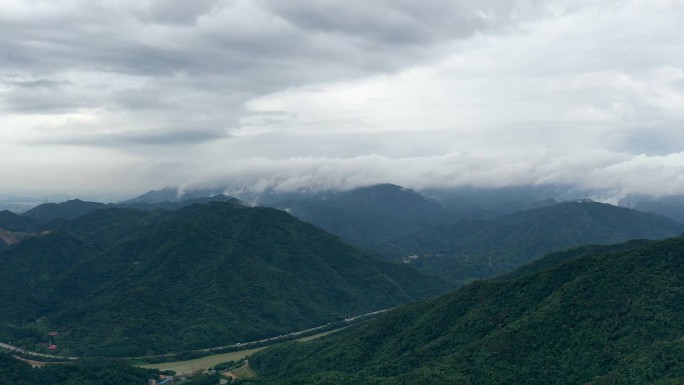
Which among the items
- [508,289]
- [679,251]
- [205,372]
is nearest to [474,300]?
[508,289]

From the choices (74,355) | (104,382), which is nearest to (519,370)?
(104,382)

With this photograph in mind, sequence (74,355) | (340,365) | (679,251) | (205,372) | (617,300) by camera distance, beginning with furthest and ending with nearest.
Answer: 1. (74,355)
2. (205,372)
3. (340,365)
4. (679,251)
5. (617,300)

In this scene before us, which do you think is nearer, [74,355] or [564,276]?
[564,276]

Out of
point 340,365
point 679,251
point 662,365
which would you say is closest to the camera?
point 662,365

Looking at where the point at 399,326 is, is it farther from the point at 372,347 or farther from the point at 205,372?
the point at 205,372

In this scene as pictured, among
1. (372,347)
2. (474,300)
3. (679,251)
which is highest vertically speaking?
(679,251)

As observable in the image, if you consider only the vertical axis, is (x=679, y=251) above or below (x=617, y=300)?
above
